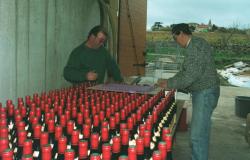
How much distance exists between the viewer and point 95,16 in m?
5.41

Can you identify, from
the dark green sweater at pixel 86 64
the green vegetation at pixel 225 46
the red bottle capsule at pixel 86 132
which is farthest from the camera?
the green vegetation at pixel 225 46

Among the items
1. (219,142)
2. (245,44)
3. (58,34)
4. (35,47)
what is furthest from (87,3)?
(245,44)

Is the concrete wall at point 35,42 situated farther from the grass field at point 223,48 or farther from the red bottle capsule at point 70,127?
the grass field at point 223,48

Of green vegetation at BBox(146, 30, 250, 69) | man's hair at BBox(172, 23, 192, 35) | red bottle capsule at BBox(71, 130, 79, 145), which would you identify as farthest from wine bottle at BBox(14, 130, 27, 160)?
green vegetation at BBox(146, 30, 250, 69)

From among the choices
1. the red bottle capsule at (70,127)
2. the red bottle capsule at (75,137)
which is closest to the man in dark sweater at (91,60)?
the red bottle capsule at (70,127)

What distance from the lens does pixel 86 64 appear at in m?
3.82

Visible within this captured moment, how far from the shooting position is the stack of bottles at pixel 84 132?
1.23 meters

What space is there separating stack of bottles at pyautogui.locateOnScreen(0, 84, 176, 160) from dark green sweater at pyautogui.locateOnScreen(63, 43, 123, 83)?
2.44ft

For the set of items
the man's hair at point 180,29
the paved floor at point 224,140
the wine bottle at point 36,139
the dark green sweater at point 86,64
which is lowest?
the paved floor at point 224,140

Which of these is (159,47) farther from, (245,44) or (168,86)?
(168,86)

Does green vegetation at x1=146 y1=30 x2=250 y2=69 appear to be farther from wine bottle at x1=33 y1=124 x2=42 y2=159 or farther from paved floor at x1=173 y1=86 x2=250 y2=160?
wine bottle at x1=33 y1=124 x2=42 y2=159

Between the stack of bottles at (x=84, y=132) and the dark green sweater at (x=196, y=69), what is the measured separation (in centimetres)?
58

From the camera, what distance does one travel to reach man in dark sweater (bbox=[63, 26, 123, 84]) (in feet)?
11.3

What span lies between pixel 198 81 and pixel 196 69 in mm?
254
